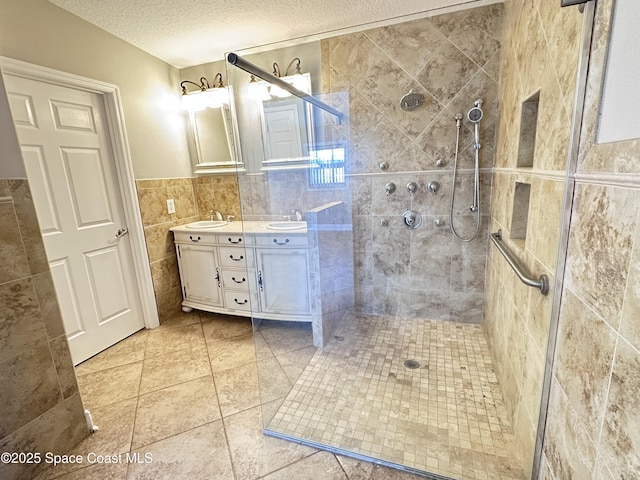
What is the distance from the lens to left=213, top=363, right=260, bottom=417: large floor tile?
5.70ft

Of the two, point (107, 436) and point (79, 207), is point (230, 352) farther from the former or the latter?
point (79, 207)

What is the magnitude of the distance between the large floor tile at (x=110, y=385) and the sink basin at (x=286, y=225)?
1.45m

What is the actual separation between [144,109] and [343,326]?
2.61 meters

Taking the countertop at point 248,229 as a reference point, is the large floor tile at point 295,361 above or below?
below

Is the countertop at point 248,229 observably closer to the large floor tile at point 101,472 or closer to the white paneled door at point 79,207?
the white paneled door at point 79,207

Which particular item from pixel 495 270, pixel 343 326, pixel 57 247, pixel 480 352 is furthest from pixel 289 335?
pixel 57 247

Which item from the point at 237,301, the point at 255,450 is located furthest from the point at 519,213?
the point at 237,301

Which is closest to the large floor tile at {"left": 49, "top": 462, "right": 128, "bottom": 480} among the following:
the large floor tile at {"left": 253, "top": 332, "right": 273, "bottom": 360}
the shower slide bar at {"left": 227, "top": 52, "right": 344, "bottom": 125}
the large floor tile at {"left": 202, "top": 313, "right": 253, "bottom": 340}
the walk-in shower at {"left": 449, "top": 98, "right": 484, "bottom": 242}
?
the large floor tile at {"left": 253, "top": 332, "right": 273, "bottom": 360}

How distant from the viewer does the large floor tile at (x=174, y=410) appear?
5.19 feet

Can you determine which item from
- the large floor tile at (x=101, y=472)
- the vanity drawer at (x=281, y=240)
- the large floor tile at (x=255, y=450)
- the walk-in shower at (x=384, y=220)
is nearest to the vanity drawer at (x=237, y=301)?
the walk-in shower at (x=384, y=220)

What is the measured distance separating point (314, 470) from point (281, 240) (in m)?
1.46

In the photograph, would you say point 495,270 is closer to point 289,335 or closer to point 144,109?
point 289,335

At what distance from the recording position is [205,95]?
284cm

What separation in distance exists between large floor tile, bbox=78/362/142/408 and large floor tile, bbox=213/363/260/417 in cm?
55
